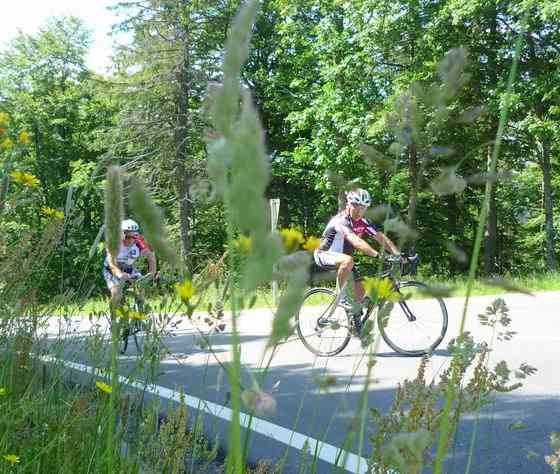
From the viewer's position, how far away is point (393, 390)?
520 cm

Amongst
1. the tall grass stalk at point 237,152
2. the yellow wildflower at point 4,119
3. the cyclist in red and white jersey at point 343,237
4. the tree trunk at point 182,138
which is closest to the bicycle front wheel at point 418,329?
the cyclist in red and white jersey at point 343,237

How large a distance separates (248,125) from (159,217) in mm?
122

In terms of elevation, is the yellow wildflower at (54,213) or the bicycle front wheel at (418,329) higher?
the yellow wildflower at (54,213)

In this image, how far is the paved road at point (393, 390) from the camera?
11.1 ft

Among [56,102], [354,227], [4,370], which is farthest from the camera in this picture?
[56,102]

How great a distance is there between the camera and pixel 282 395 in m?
5.24

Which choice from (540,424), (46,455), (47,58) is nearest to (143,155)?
(47,58)

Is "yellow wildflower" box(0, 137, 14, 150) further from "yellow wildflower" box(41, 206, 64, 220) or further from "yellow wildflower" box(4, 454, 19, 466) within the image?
"yellow wildflower" box(4, 454, 19, 466)

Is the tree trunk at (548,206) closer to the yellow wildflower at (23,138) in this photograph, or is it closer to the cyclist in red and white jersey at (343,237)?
the cyclist in red and white jersey at (343,237)

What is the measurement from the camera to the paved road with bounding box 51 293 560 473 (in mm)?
3372

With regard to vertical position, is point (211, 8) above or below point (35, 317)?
above

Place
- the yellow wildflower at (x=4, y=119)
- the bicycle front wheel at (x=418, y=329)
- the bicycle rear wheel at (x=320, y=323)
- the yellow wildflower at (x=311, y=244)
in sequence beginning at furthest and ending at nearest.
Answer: the bicycle front wheel at (x=418, y=329) → the bicycle rear wheel at (x=320, y=323) → the yellow wildflower at (x=4, y=119) → the yellow wildflower at (x=311, y=244)

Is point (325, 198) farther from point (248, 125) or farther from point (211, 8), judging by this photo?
point (248, 125)

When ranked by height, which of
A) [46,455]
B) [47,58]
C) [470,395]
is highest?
[47,58]
